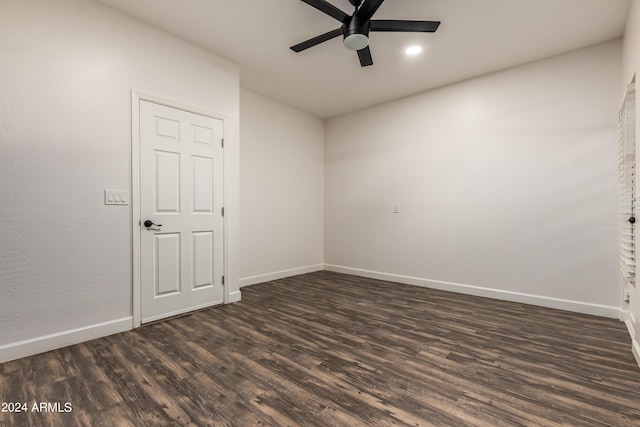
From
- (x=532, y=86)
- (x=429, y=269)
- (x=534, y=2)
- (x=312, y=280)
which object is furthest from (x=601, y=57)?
(x=312, y=280)

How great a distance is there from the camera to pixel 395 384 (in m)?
1.89

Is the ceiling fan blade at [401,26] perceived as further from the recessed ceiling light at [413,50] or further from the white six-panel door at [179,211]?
the white six-panel door at [179,211]

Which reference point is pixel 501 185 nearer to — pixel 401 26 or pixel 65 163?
pixel 401 26

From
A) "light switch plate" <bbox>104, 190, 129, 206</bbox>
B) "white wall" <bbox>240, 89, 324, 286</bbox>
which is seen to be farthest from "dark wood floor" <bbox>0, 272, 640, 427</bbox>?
"white wall" <bbox>240, 89, 324, 286</bbox>

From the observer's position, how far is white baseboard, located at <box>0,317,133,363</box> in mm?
2199

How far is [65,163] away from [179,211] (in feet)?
3.32

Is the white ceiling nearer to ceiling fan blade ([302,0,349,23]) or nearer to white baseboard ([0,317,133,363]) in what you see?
ceiling fan blade ([302,0,349,23])

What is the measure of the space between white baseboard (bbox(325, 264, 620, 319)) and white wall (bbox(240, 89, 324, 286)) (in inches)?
43.2

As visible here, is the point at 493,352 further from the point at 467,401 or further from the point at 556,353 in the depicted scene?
the point at 467,401

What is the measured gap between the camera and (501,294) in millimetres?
3750

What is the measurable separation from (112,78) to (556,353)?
171 inches

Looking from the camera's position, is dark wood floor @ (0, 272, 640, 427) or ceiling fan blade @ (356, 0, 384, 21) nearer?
dark wood floor @ (0, 272, 640, 427)

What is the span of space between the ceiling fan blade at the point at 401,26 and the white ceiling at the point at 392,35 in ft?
1.17

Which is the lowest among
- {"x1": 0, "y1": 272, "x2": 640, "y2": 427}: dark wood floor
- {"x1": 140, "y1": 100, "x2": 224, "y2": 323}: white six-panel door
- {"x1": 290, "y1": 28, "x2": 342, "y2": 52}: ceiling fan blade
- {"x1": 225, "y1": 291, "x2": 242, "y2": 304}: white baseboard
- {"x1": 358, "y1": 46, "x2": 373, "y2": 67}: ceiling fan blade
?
{"x1": 0, "y1": 272, "x2": 640, "y2": 427}: dark wood floor
